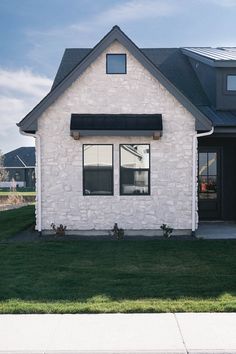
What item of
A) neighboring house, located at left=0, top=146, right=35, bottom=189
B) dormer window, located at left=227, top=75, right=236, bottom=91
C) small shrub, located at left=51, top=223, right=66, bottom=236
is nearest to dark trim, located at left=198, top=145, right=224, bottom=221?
dormer window, located at left=227, top=75, right=236, bottom=91

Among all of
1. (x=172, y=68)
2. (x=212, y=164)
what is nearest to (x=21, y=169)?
(x=172, y=68)

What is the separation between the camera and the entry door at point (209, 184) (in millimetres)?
15078

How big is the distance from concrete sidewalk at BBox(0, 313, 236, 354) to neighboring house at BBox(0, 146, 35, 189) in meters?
53.7

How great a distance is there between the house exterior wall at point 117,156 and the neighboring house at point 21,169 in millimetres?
46937

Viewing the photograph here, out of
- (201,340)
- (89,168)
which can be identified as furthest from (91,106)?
(201,340)

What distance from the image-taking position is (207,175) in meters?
15.1

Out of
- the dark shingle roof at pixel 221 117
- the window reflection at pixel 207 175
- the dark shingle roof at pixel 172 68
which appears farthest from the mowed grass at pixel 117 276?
the dark shingle roof at pixel 172 68

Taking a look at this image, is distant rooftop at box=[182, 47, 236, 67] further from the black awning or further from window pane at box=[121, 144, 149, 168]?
window pane at box=[121, 144, 149, 168]

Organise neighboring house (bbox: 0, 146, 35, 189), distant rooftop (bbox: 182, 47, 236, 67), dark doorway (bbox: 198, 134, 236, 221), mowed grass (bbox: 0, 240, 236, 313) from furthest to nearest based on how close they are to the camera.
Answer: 1. neighboring house (bbox: 0, 146, 35, 189)
2. dark doorway (bbox: 198, 134, 236, 221)
3. distant rooftop (bbox: 182, 47, 236, 67)
4. mowed grass (bbox: 0, 240, 236, 313)

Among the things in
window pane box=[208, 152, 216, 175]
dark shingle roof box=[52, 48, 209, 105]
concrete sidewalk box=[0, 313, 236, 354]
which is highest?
dark shingle roof box=[52, 48, 209, 105]

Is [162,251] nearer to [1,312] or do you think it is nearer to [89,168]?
[89,168]

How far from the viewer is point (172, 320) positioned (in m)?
5.53

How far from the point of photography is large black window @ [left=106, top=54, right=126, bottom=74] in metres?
12.2

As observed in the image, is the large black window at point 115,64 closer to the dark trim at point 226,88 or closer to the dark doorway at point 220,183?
the dark trim at point 226,88
